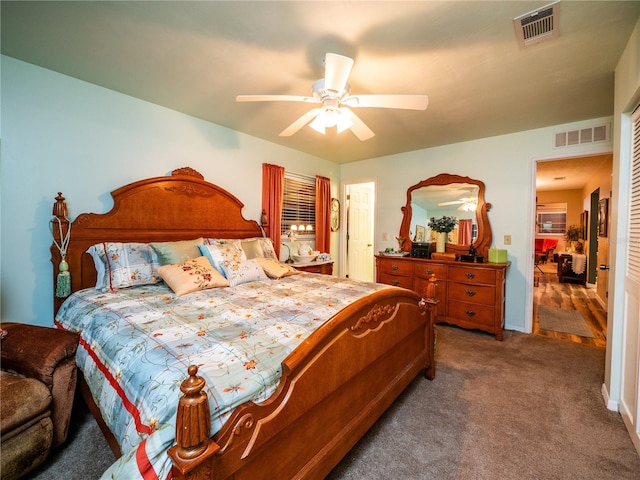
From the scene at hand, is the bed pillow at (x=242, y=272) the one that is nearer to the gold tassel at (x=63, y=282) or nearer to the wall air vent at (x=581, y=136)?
the gold tassel at (x=63, y=282)

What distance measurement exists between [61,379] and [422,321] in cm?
239

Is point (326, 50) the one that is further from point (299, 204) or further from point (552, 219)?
point (552, 219)

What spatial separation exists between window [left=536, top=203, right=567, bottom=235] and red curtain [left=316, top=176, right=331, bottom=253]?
7997 mm

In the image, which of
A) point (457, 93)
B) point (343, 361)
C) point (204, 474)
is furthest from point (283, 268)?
point (457, 93)

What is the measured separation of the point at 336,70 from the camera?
169 cm

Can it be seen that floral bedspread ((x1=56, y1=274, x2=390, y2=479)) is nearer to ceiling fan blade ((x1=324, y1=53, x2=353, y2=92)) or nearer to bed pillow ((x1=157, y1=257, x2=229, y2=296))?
bed pillow ((x1=157, y1=257, x2=229, y2=296))

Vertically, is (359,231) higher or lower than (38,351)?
higher

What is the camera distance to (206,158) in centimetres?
333

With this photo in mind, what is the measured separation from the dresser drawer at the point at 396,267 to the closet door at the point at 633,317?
7.21 ft

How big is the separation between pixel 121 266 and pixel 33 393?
109 centimetres

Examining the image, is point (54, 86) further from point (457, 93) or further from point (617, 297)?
point (617, 297)

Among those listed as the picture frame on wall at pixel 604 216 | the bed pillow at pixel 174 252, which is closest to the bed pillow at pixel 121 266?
the bed pillow at pixel 174 252

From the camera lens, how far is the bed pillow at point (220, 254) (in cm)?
259

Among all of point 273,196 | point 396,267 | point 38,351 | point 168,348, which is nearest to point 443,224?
point 396,267
